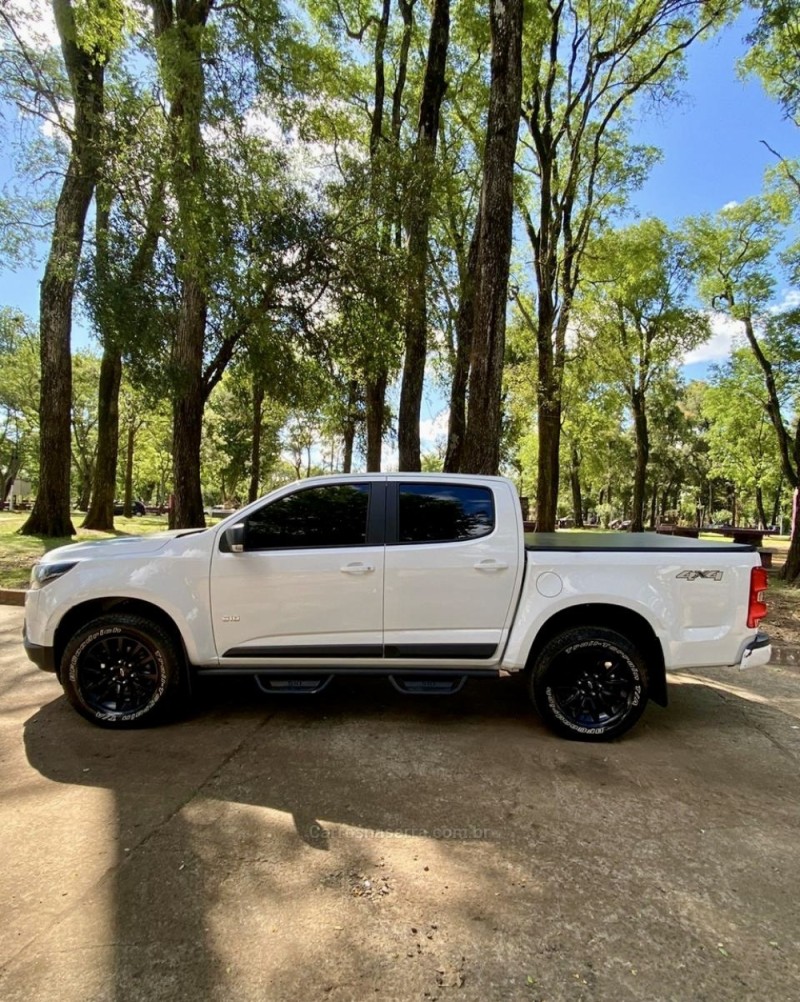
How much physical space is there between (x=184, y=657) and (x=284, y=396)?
26.8 ft

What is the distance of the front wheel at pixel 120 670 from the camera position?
13.7 ft

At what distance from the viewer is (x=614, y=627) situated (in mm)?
4273

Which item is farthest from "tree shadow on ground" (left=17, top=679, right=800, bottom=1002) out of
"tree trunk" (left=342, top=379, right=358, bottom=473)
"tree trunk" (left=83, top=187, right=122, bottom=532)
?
"tree trunk" (left=83, top=187, right=122, bottom=532)

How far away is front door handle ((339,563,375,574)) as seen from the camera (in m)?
4.18

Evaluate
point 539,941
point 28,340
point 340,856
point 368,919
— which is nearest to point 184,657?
point 340,856

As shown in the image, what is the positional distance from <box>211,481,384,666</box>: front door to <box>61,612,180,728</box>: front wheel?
0.43 m

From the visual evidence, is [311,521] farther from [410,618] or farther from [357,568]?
[410,618]

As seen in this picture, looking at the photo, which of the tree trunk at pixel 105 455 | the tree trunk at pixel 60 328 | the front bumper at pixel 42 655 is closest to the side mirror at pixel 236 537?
the front bumper at pixel 42 655

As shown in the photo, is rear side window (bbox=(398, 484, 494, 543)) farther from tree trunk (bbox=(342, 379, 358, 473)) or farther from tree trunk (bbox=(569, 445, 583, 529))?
tree trunk (bbox=(569, 445, 583, 529))

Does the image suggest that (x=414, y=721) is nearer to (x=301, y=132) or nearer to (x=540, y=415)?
(x=301, y=132)

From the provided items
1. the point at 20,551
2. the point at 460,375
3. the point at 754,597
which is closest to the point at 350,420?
the point at 460,375

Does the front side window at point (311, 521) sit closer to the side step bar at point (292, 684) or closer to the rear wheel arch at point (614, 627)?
the side step bar at point (292, 684)

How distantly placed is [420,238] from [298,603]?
8.51 metres

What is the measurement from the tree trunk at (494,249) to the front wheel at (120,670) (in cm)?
481
